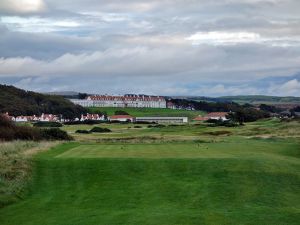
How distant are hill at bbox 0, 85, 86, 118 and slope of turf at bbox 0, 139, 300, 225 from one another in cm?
11168

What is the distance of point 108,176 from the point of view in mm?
24516

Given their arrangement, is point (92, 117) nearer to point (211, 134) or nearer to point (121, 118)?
point (121, 118)

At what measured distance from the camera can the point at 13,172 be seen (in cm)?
2466

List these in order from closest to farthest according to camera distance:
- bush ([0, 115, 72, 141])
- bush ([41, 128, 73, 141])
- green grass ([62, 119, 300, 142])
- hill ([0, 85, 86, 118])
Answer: bush ([0, 115, 72, 141]) < bush ([41, 128, 73, 141]) < green grass ([62, 119, 300, 142]) < hill ([0, 85, 86, 118])

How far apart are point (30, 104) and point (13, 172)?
132217mm

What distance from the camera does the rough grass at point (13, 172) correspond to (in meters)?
21.2

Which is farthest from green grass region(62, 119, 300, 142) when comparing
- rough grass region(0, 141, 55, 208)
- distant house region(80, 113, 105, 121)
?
distant house region(80, 113, 105, 121)

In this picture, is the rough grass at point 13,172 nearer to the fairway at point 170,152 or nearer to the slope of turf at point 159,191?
the slope of turf at point 159,191

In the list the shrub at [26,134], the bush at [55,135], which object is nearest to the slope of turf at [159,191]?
the shrub at [26,134]

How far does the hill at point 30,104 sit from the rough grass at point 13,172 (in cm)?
10609

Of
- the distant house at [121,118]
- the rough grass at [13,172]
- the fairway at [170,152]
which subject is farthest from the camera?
the distant house at [121,118]

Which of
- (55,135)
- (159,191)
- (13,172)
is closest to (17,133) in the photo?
(55,135)

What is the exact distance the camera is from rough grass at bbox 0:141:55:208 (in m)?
21.2

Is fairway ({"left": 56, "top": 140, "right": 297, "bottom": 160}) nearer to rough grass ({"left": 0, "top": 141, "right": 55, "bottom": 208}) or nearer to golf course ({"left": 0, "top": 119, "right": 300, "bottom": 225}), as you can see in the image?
golf course ({"left": 0, "top": 119, "right": 300, "bottom": 225})
